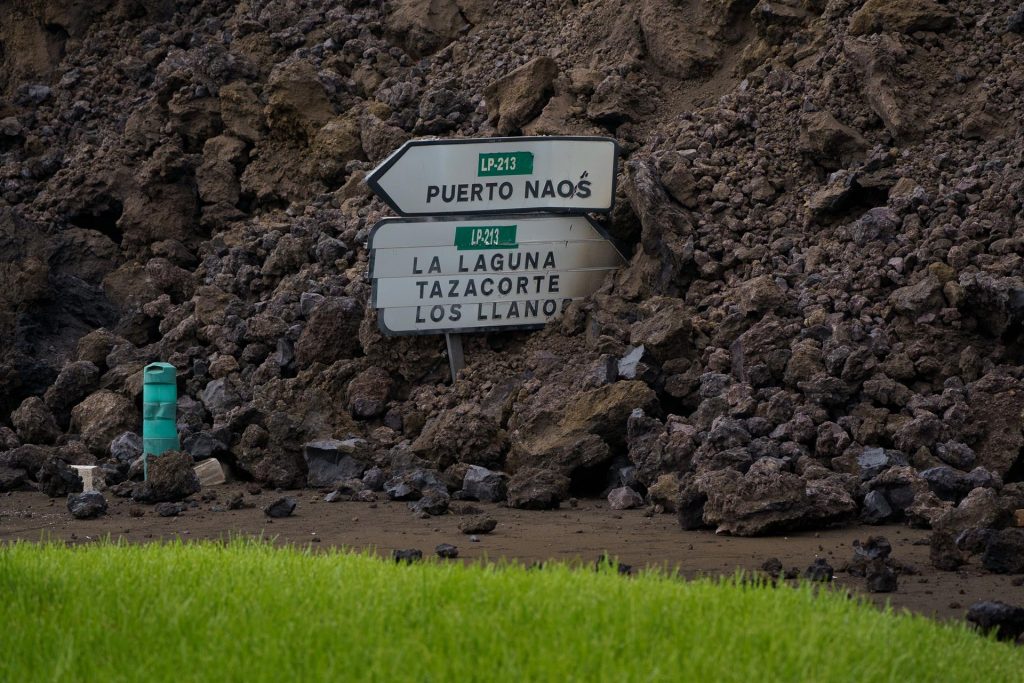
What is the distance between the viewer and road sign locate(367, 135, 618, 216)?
1152cm

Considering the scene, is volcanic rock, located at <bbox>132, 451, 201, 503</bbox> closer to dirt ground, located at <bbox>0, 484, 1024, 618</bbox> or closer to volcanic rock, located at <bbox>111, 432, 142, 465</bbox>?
dirt ground, located at <bbox>0, 484, 1024, 618</bbox>

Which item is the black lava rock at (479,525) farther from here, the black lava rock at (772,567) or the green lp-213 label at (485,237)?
the green lp-213 label at (485,237)

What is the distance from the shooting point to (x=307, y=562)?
5.69 meters

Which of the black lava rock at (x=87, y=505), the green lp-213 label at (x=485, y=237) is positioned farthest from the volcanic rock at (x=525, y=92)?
the black lava rock at (x=87, y=505)

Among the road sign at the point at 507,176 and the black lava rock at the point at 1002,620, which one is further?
the road sign at the point at 507,176

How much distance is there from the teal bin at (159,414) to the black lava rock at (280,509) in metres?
2.16

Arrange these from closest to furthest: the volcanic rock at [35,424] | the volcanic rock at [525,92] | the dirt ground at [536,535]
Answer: the dirt ground at [536,535]
the volcanic rock at [35,424]
the volcanic rock at [525,92]

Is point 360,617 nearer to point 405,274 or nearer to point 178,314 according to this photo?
point 405,274

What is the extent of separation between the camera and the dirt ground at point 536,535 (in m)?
6.06

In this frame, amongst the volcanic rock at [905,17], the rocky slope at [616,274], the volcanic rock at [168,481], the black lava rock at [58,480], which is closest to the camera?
the rocky slope at [616,274]

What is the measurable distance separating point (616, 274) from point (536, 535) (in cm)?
Answer: 470

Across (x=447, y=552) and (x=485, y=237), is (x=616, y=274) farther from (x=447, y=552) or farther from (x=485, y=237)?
(x=447, y=552)

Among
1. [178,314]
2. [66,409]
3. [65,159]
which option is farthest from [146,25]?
[66,409]

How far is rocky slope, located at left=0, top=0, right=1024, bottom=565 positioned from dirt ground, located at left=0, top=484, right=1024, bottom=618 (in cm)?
24
